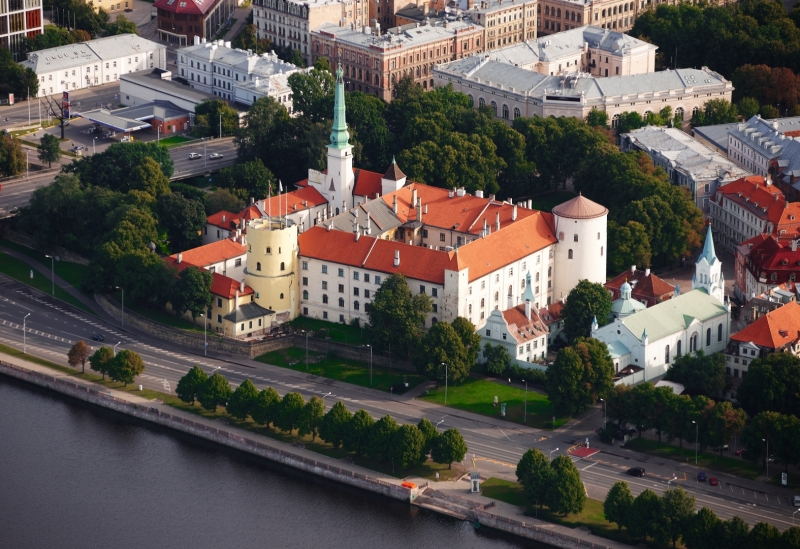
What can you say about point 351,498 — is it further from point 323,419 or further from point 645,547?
point 645,547

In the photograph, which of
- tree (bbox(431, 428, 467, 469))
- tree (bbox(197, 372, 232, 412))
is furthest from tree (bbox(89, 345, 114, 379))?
tree (bbox(431, 428, 467, 469))

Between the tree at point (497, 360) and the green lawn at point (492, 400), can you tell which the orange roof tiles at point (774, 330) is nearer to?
the green lawn at point (492, 400)

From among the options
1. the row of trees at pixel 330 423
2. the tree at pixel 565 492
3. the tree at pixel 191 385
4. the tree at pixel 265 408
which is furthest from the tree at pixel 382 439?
the tree at pixel 191 385

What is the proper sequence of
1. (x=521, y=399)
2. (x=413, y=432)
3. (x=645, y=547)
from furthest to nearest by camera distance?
(x=521, y=399) → (x=413, y=432) → (x=645, y=547)

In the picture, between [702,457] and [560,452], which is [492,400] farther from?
[702,457]

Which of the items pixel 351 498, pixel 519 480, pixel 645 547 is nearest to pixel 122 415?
pixel 351 498

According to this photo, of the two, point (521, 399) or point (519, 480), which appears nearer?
point (519, 480)
